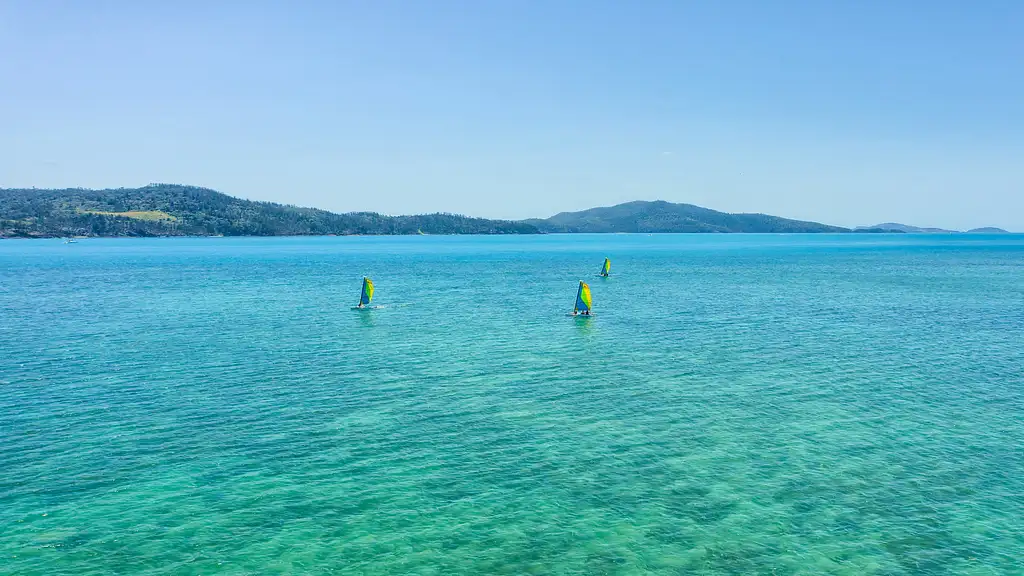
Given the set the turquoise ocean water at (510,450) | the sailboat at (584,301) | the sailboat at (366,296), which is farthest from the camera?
the sailboat at (366,296)

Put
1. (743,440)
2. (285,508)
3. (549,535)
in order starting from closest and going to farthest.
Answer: (549,535)
(285,508)
(743,440)

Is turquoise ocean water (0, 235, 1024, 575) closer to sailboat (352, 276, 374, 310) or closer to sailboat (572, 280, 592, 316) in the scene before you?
sailboat (572, 280, 592, 316)

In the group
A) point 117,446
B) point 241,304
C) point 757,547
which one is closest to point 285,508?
point 117,446

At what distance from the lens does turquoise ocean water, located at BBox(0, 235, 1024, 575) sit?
17.5 m

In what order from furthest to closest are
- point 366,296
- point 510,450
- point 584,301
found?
point 366,296 < point 584,301 < point 510,450

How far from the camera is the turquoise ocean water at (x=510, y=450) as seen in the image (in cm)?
1755

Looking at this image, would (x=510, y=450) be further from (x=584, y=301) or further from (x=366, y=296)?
(x=366, y=296)

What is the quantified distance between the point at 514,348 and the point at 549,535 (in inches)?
1143

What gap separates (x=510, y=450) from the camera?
2527 cm

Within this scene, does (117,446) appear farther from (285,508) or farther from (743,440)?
(743,440)

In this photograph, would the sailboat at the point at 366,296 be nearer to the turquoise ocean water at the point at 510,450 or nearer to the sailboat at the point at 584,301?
the turquoise ocean water at the point at 510,450

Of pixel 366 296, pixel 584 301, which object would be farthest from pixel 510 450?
pixel 366 296

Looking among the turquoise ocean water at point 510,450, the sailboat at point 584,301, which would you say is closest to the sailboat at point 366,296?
the turquoise ocean water at point 510,450

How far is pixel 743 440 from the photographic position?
26.4 meters
